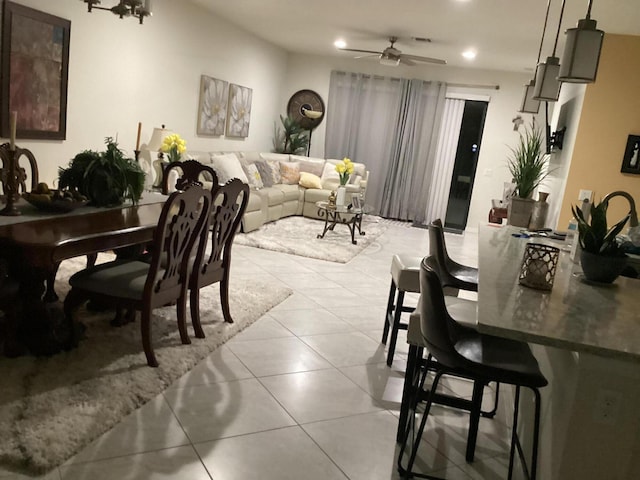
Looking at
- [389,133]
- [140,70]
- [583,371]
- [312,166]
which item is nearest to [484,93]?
[389,133]

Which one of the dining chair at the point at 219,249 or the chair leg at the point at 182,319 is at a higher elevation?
the dining chair at the point at 219,249

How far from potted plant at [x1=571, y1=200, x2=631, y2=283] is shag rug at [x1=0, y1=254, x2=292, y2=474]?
198 centimetres

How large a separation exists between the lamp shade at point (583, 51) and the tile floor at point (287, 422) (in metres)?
1.73

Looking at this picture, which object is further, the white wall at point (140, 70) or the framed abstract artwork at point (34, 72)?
A: the white wall at point (140, 70)

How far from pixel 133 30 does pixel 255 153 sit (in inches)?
118

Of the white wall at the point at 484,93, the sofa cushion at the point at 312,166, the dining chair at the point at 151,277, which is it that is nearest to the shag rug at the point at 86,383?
the dining chair at the point at 151,277

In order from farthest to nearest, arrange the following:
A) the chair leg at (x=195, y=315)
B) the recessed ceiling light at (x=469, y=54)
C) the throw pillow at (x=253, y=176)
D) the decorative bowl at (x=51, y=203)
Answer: the throw pillow at (x=253, y=176)
the recessed ceiling light at (x=469, y=54)
the chair leg at (x=195, y=315)
the decorative bowl at (x=51, y=203)

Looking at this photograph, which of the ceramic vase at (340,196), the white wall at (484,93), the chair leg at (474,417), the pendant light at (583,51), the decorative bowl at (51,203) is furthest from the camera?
the white wall at (484,93)

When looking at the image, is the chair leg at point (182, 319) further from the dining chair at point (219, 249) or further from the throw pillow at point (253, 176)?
the throw pillow at point (253, 176)

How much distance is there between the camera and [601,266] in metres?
2.05

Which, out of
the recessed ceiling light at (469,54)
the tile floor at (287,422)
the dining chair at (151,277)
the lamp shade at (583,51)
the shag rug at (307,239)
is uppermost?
the recessed ceiling light at (469,54)

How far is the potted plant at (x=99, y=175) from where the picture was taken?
2957 mm

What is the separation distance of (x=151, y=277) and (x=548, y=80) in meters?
2.59

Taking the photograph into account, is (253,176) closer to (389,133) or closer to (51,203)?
(389,133)
